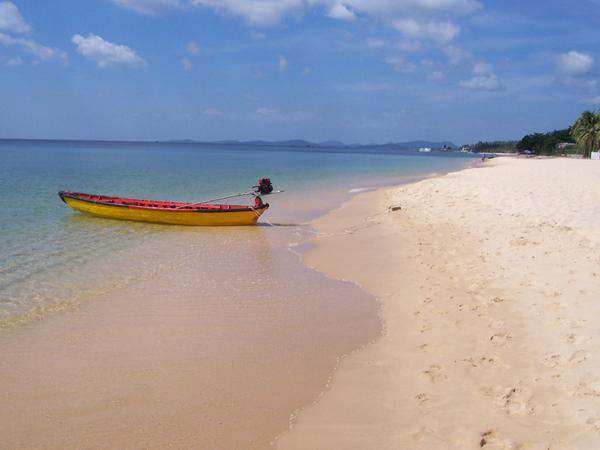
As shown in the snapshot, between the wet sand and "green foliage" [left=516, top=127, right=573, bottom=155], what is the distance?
7305 cm

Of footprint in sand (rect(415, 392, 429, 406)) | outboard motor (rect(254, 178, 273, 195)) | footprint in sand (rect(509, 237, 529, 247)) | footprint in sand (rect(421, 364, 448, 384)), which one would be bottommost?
footprint in sand (rect(415, 392, 429, 406))

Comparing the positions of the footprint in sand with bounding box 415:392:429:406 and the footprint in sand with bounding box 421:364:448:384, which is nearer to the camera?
the footprint in sand with bounding box 415:392:429:406

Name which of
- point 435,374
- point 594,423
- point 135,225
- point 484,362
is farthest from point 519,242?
point 135,225

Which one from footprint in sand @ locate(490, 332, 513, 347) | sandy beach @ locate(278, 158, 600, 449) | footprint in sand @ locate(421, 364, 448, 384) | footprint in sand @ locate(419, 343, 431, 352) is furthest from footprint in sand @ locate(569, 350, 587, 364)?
footprint in sand @ locate(419, 343, 431, 352)

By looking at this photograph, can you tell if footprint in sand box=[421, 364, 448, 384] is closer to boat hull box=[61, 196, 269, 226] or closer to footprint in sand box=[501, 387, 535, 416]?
footprint in sand box=[501, 387, 535, 416]

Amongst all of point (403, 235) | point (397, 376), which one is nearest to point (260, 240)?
point (403, 235)

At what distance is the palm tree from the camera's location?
177 ft

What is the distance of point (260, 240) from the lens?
13.6 meters

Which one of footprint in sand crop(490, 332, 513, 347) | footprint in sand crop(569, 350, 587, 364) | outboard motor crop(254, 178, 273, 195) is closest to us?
footprint in sand crop(569, 350, 587, 364)

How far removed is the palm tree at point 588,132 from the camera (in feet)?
177

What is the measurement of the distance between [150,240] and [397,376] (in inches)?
390

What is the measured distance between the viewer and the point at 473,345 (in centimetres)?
569

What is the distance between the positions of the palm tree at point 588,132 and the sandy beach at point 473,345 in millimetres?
50347

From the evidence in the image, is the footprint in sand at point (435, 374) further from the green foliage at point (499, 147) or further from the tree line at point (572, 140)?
the green foliage at point (499, 147)
